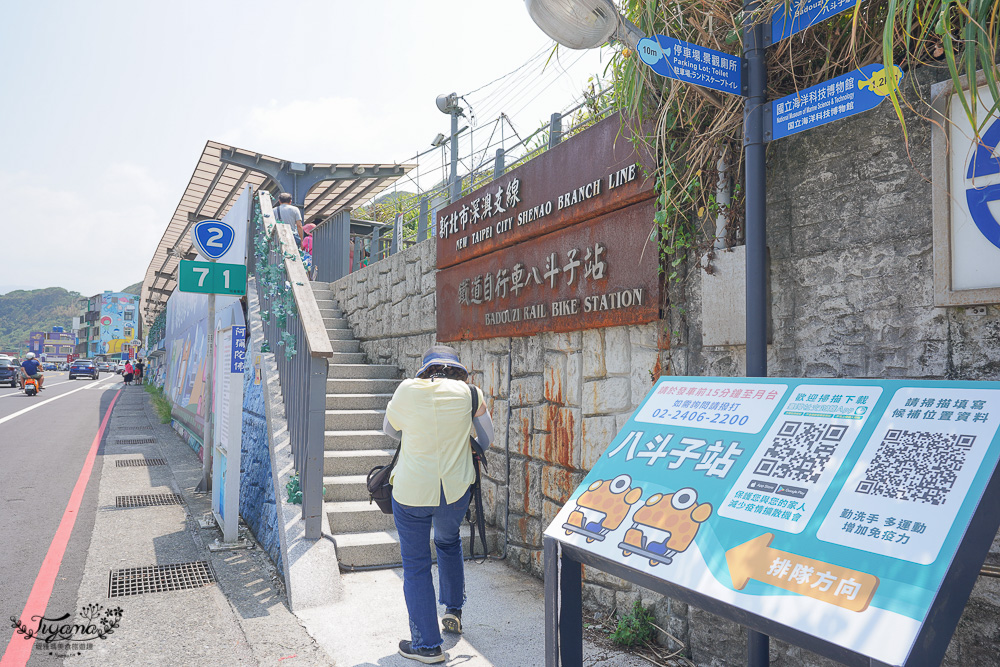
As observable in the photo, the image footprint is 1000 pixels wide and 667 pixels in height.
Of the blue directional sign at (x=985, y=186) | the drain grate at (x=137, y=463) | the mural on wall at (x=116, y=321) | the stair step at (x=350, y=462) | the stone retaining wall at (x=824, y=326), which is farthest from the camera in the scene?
the mural on wall at (x=116, y=321)

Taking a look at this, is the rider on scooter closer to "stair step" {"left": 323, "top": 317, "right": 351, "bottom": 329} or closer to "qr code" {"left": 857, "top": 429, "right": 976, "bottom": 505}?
"stair step" {"left": 323, "top": 317, "right": 351, "bottom": 329}

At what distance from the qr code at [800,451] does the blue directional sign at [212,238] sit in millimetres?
6529

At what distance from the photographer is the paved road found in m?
4.77

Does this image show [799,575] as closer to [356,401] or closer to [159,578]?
[159,578]

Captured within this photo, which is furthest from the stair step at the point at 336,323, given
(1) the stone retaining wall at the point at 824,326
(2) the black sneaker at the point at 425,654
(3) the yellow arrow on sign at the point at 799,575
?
(3) the yellow arrow on sign at the point at 799,575

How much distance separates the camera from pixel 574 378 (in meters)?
4.49

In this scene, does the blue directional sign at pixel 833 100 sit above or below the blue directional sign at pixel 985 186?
above

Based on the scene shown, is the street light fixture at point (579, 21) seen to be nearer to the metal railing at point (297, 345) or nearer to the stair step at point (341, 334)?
the metal railing at point (297, 345)

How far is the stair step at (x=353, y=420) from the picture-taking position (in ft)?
21.9

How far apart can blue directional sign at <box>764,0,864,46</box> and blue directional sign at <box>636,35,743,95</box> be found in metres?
0.26

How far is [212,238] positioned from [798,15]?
20.6 ft

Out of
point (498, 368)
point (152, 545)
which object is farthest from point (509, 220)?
point (152, 545)

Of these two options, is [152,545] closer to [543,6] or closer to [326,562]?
[326,562]

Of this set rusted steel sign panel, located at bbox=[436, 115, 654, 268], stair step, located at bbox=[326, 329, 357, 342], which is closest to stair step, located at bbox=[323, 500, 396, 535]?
rusted steel sign panel, located at bbox=[436, 115, 654, 268]
